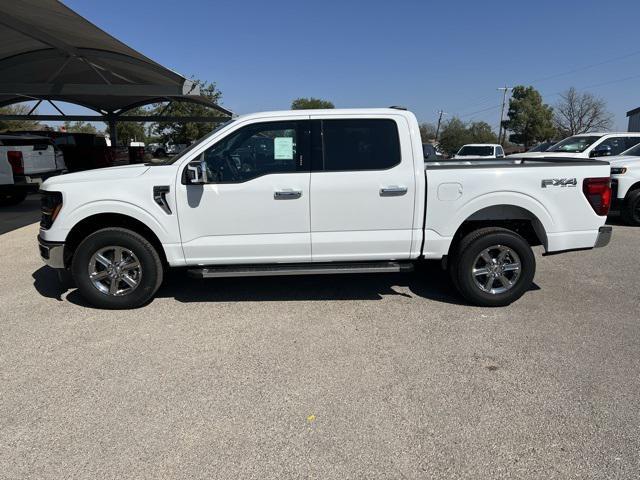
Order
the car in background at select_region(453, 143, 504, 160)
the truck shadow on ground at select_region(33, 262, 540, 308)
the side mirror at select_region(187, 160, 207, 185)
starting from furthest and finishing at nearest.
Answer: the car in background at select_region(453, 143, 504, 160)
the truck shadow on ground at select_region(33, 262, 540, 308)
the side mirror at select_region(187, 160, 207, 185)

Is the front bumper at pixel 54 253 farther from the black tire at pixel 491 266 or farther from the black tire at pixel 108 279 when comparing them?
the black tire at pixel 491 266

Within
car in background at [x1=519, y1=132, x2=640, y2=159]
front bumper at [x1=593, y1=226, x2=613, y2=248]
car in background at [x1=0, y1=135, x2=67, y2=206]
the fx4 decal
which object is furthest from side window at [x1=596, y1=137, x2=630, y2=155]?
car in background at [x1=0, y1=135, x2=67, y2=206]

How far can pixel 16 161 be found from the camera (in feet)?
35.3

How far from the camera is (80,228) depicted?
4.88 m

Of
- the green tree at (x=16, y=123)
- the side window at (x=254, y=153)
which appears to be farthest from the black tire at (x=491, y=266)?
the green tree at (x=16, y=123)

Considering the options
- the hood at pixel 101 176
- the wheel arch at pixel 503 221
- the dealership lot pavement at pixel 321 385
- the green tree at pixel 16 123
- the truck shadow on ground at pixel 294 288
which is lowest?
the dealership lot pavement at pixel 321 385

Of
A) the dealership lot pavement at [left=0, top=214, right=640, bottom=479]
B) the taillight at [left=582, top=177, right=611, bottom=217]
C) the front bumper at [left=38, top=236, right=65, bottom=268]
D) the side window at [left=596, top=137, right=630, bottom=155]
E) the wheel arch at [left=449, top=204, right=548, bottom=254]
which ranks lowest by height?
the dealership lot pavement at [left=0, top=214, right=640, bottom=479]

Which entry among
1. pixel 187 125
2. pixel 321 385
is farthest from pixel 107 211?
pixel 187 125

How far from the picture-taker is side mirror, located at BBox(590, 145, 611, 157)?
1109 cm

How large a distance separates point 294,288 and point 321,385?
220 cm

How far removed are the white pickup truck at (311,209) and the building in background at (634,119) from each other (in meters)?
44.8

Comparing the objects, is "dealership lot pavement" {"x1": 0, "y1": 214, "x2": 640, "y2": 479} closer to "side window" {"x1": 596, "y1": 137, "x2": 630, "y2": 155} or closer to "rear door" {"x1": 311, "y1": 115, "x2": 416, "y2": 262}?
"rear door" {"x1": 311, "y1": 115, "x2": 416, "y2": 262}

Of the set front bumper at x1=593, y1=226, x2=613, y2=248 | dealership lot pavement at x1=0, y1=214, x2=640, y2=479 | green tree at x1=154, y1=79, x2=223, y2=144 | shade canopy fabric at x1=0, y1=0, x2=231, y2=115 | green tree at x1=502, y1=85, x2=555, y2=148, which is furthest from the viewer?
green tree at x1=502, y1=85, x2=555, y2=148

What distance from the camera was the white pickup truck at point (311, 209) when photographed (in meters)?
4.61
